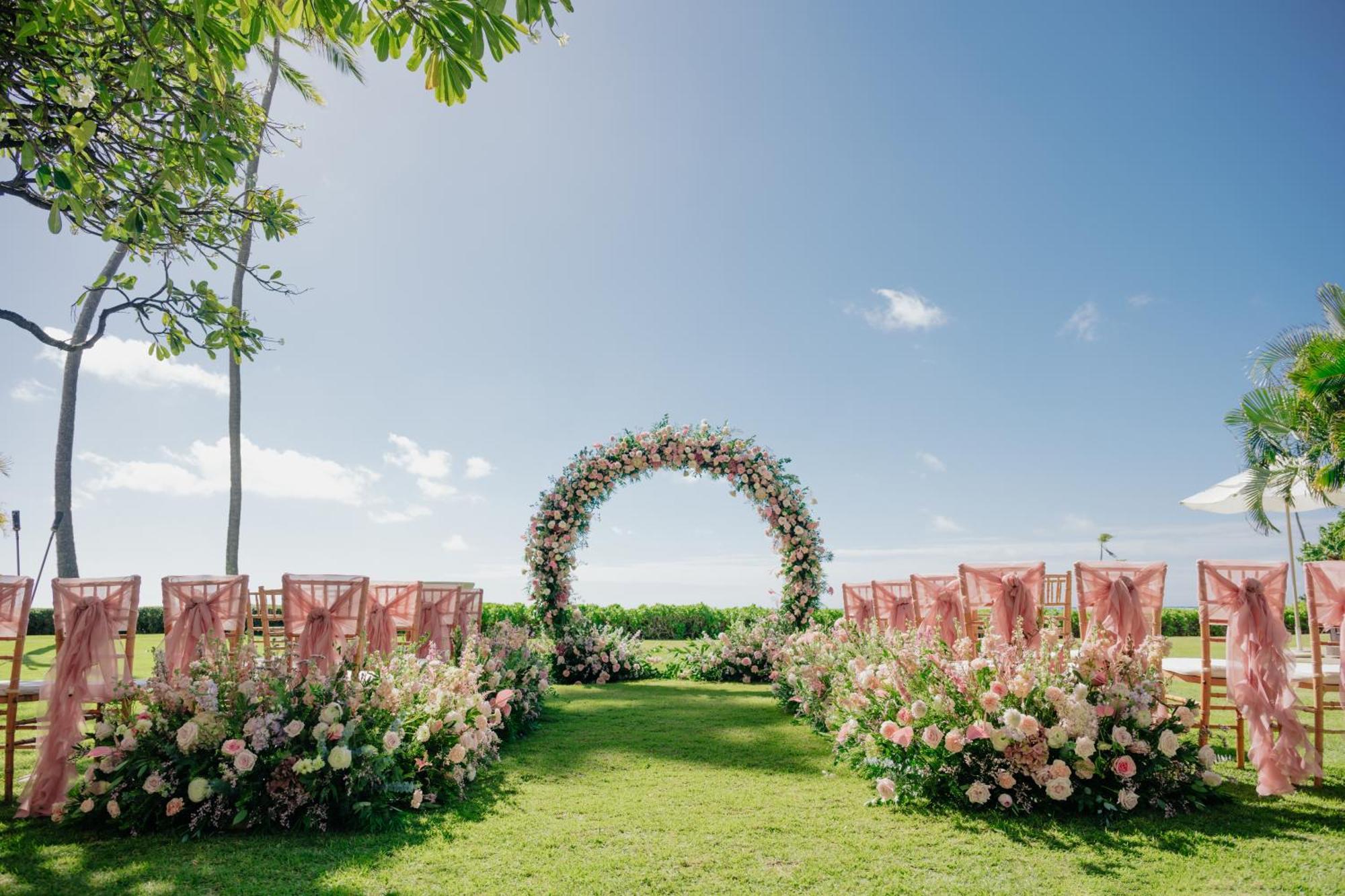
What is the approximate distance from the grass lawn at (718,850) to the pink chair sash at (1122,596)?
111cm

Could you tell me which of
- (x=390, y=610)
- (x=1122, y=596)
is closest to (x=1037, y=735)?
(x=1122, y=596)

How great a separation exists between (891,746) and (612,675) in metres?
7.39

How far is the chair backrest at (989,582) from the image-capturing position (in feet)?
18.9

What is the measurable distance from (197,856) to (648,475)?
8.66 m

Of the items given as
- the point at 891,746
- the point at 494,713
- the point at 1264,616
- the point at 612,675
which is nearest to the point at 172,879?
the point at 494,713

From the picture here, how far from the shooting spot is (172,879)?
3.44 metres

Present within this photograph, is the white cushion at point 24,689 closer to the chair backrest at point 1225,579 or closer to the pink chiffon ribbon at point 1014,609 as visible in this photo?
the pink chiffon ribbon at point 1014,609

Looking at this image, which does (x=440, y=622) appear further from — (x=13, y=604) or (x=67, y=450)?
(x=67, y=450)

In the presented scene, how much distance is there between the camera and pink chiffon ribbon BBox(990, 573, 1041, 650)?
570 centimetres

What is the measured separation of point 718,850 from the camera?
3838 millimetres

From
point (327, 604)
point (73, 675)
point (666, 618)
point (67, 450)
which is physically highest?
point (67, 450)

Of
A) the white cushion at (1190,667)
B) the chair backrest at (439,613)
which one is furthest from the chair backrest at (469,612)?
the white cushion at (1190,667)

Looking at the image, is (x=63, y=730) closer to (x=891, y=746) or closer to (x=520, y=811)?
(x=520, y=811)

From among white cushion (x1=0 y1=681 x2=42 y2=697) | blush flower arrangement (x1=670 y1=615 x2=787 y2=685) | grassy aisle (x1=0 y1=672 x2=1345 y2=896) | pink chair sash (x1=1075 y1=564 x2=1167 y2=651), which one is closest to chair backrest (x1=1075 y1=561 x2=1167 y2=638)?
pink chair sash (x1=1075 y1=564 x2=1167 y2=651)
